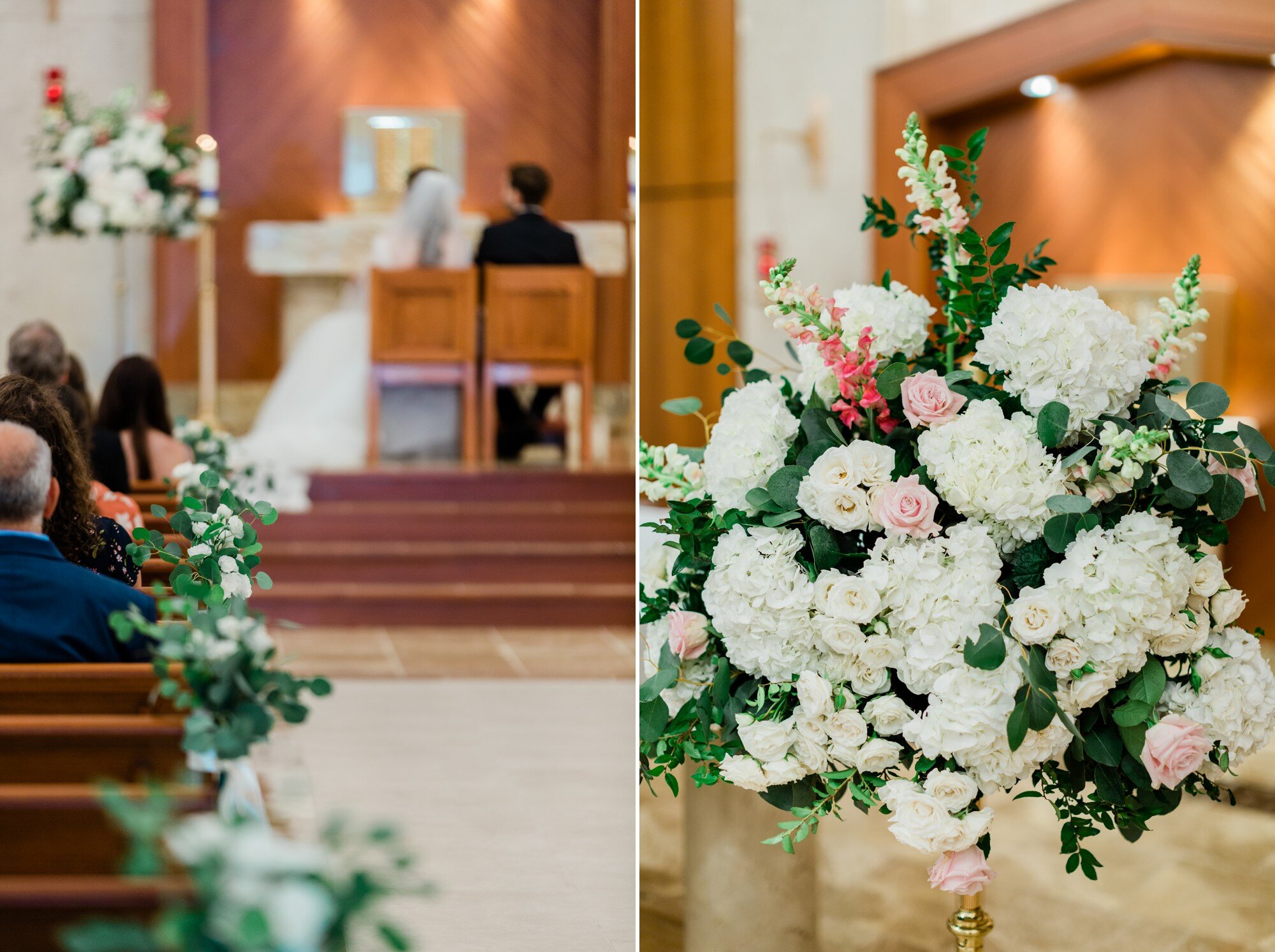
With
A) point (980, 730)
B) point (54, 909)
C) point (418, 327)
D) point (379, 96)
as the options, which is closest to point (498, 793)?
point (54, 909)

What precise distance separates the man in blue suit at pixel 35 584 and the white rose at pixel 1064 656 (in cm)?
141

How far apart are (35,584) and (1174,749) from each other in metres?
1.62

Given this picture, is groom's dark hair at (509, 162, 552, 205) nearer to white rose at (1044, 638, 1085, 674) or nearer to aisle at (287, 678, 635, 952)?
aisle at (287, 678, 635, 952)

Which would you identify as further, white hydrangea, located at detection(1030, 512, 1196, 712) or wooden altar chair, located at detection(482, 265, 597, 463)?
wooden altar chair, located at detection(482, 265, 597, 463)

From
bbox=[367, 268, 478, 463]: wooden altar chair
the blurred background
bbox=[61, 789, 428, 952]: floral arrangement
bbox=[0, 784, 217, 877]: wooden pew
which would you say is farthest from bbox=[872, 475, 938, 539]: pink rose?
bbox=[367, 268, 478, 463]: wooden altar chair

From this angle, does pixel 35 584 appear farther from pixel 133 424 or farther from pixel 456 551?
pixel 456 551

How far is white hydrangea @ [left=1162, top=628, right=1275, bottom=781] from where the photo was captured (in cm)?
153

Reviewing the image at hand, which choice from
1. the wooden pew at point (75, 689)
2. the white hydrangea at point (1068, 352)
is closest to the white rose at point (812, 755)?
the white hydrangea at point (1068, 352)

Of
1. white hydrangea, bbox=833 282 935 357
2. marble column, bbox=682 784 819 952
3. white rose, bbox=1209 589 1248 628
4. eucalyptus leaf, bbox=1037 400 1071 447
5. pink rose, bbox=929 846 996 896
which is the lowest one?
marble column, bbox=682 784 819 952

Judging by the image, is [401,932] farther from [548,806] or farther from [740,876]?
[548,806]

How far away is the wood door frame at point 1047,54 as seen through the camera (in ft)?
14.7

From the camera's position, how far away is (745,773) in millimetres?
1572

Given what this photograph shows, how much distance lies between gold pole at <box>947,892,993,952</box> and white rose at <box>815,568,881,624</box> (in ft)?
1.82

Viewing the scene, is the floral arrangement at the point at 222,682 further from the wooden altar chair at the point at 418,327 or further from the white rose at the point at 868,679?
the wooden altar chair at the point at 418,327
